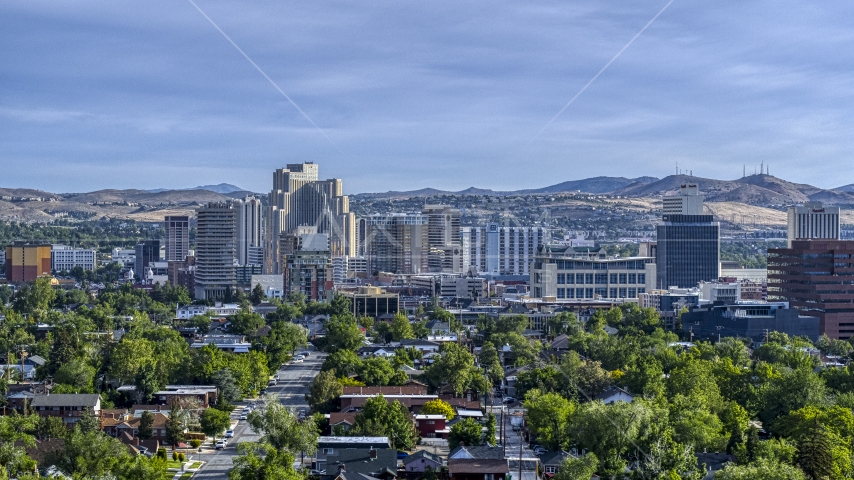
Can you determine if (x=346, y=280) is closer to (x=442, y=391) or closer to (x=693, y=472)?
(x=442, y=391)

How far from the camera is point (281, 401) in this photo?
3591 centimetres

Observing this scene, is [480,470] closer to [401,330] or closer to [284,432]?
[284,432]

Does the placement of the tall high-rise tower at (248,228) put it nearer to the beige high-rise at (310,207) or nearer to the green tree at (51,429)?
the beige high-rise at (310,207)

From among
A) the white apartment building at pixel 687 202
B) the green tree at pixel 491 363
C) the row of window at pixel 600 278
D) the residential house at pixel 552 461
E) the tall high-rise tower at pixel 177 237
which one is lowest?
the residential house at pixel 552 461

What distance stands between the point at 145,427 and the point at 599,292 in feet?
159

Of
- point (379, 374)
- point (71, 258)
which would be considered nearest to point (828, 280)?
point (379, 374)

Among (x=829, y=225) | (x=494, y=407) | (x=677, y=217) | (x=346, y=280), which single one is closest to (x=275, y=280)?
(x=346, y=280)

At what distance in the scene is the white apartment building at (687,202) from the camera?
9994 cm

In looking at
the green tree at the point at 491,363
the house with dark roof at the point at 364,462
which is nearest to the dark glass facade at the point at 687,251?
the green tree at the point at 491,363

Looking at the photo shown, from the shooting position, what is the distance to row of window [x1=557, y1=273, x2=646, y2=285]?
75.5 meters

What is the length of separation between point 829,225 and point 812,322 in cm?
4945

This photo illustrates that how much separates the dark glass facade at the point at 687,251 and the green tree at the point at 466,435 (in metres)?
53.8

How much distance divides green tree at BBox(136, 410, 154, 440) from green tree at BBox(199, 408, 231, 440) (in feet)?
3.96

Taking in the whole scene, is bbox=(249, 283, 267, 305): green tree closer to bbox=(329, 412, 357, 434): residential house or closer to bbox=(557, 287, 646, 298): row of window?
bbox=(557, 287, 646, 298): row of window
